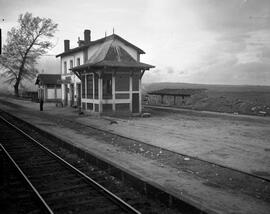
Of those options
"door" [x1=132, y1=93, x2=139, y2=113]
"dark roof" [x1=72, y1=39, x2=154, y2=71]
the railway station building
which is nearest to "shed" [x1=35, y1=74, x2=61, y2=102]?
the railway station building

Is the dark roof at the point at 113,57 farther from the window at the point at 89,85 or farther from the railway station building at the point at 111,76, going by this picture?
the window at the point at 89,85

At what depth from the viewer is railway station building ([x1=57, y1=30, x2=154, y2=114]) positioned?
25.9 m

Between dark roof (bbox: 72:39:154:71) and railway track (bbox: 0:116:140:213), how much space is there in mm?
14558

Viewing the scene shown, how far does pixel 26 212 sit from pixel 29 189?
149 cm

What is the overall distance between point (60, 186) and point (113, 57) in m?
20.4

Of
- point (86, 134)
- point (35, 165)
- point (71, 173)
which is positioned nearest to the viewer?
point (71, 173)

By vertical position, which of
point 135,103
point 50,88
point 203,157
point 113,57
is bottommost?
point 203,157

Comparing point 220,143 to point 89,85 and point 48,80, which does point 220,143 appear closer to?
point 89,85

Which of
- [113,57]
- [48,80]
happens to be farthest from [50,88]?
[113,57]

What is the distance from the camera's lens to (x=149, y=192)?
23.7 feet

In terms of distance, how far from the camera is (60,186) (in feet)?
26.2

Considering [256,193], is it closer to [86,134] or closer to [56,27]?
[86,134]

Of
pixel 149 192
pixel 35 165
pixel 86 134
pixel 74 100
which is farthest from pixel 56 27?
pixel 149 192

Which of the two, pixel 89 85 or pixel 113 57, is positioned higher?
pixel 113 57
